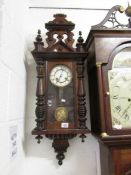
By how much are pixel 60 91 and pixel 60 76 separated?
8 cm

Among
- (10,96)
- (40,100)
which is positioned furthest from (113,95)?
(10,96)

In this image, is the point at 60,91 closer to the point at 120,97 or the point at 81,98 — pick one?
the point at 81,98

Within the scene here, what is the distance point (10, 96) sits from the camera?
0.81m

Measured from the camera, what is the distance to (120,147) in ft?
3.00

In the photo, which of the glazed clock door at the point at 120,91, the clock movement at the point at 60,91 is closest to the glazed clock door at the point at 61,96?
the clock movement at the point at 60,91

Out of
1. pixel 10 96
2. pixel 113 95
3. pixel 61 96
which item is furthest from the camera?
pixel 61 96

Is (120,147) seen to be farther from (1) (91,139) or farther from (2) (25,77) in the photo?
(2) (25,77)

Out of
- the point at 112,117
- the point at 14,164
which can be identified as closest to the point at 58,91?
the point at 112,117

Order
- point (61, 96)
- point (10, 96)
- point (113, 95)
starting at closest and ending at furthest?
point (10, 96) → point (113, 95) → point (61, 96)

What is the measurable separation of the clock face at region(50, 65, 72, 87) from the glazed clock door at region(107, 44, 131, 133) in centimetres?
23


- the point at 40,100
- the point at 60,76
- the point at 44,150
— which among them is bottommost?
the point at 44,150

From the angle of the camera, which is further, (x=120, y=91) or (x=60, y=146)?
(x=60, y=146)

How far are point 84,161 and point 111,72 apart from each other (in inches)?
21.4

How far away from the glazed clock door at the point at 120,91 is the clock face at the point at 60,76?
23 cm
